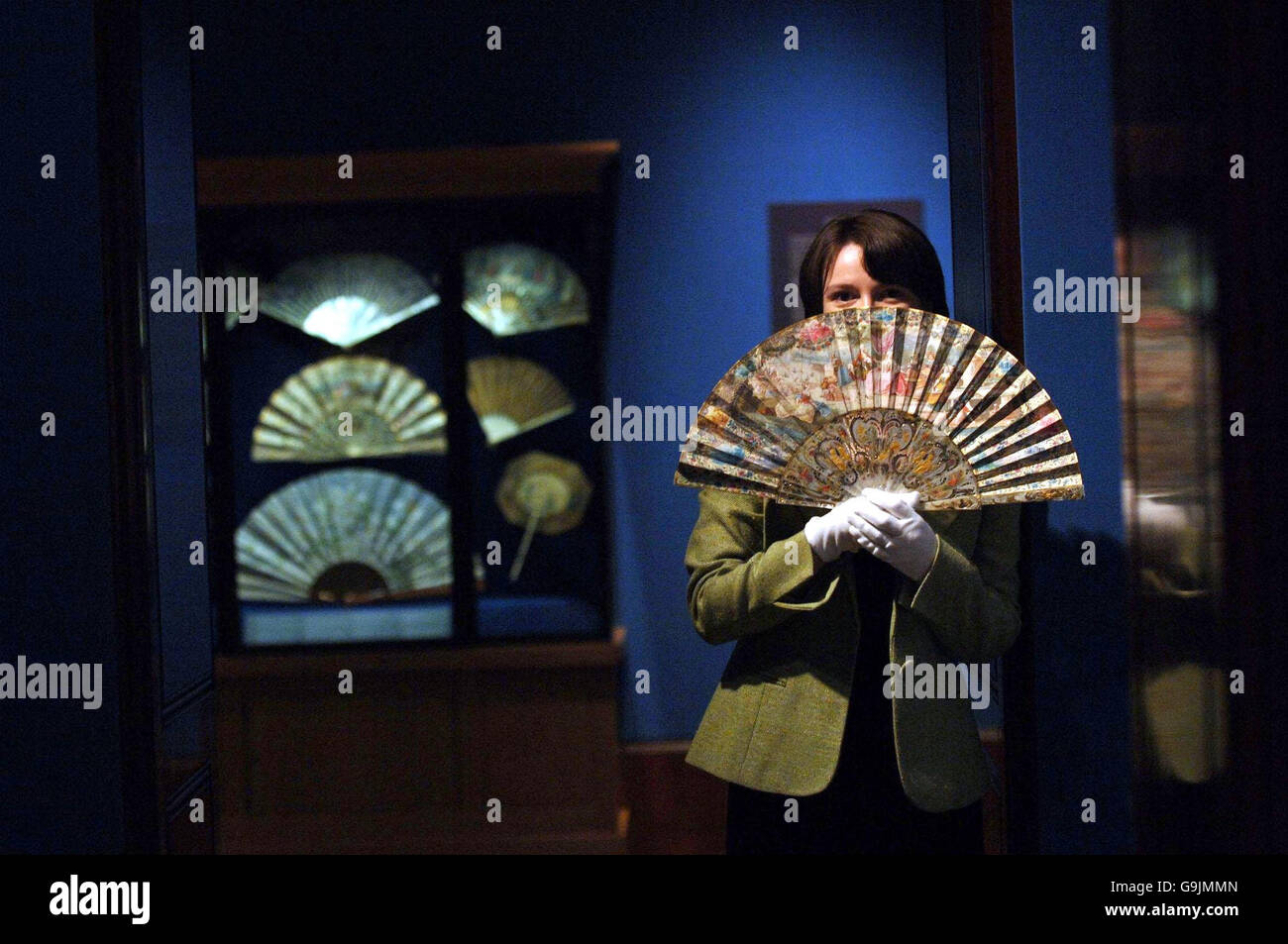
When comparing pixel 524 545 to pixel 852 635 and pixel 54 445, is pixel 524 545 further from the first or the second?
pixel 852 635

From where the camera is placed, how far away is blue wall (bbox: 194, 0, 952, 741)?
10.4 ft

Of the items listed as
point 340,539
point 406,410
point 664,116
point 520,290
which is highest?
point 664,116

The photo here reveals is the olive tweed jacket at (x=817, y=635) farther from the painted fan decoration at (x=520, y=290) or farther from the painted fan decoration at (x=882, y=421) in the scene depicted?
the painted fan decoration at (x=520, y=290)

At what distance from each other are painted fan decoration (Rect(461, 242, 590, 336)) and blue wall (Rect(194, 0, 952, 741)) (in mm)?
191

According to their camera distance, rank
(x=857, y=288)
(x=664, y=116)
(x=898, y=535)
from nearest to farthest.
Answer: (x=898, y=535) → (x=857, y=288) → (x=664, y=116)

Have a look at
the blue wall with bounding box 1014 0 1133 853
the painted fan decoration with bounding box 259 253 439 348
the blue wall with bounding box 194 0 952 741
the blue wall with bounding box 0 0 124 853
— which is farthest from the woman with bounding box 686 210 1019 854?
the painted fan decoration with bounding box 259 253 439 348

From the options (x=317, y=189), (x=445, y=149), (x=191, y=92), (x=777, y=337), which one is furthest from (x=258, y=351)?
(x=777, y=337)

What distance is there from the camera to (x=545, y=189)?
3025 millimetres

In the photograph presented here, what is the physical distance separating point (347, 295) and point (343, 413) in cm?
34

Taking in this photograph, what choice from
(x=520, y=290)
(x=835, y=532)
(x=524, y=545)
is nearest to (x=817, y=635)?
(x=835, y=532)

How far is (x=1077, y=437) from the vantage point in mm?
1823

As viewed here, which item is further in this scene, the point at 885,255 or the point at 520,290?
the point at 520,290
